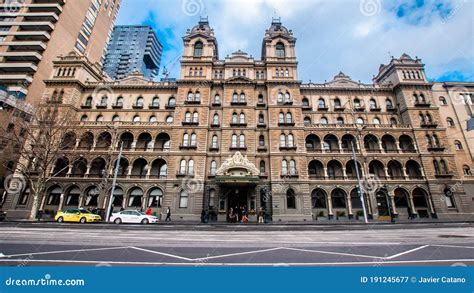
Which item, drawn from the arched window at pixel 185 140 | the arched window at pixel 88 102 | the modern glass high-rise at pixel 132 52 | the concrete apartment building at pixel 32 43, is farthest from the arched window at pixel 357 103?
the modern glass high-rise at pixel 132 52

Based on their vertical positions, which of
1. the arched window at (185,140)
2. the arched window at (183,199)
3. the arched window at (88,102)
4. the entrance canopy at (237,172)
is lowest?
the arched window at (183,199)

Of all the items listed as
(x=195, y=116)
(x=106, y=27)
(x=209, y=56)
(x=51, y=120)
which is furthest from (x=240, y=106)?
(x=106, y=27)

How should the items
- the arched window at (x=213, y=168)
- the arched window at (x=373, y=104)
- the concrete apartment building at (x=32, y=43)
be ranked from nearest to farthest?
the arched window at (x=213, y=168), the arched window at (x=373, y=104), the concrete apartment building at (x=32, y=43)

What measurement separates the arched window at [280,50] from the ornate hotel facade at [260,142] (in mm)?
212

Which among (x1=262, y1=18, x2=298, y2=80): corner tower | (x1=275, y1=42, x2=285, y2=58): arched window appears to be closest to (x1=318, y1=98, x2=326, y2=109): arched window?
(x1=262, y1=18, x2=298, y2=80): corner tower

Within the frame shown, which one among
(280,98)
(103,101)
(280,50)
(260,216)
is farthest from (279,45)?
(103,101)

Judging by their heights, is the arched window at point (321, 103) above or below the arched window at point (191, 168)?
above

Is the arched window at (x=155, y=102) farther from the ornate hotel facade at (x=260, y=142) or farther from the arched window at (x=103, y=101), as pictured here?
the arched window at (x=103, y=101)

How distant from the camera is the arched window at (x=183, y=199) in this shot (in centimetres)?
2811

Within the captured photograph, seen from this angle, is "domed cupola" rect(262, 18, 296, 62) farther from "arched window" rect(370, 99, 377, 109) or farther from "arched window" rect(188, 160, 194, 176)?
"arched window" rect(188, 160, 194, 176)

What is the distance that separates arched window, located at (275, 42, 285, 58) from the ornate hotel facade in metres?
0.21

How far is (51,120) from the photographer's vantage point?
24.4 meters

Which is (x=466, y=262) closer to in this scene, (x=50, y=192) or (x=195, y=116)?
(x=195, y=116)

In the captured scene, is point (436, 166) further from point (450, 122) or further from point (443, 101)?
point (443, 101)
